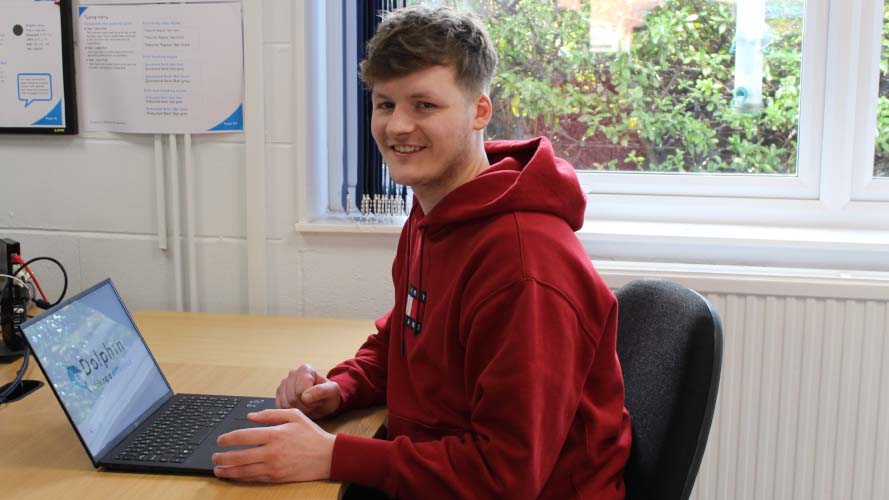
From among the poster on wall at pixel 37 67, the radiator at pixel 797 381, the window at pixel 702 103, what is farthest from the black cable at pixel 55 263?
the radiator at pixel 797 381

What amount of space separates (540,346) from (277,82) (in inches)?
49.8

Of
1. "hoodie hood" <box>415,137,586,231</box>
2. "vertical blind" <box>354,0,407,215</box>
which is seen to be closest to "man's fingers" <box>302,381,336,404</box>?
"hoodie hood" <box>415,137,586,231</box>

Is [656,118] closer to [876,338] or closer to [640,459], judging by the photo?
[876,338]

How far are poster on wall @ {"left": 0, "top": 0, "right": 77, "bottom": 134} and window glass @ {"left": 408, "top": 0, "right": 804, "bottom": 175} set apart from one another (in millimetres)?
969

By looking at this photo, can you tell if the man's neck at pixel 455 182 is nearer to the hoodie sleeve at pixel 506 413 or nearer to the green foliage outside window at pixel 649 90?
the hoodie sleeve at pixel 506 413

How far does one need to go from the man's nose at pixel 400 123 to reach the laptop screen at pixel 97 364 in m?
0.55

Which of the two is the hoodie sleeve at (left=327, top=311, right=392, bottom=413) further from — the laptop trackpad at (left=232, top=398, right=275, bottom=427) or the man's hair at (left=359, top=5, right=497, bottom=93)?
the man's hair at (left=359, top=5, right=497, bottom=93)

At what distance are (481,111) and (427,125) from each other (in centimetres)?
10

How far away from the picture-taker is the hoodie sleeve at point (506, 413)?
1075 mm

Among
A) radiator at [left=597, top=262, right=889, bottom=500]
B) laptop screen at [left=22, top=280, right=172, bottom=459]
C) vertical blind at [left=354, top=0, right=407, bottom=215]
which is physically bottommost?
radiator at [left=597, top=262, right=889, bottom=500]

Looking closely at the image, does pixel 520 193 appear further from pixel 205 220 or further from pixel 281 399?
pixel 205 220

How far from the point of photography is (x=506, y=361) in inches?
42.6

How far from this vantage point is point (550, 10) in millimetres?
2250

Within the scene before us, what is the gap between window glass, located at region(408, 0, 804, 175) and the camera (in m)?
2.19
